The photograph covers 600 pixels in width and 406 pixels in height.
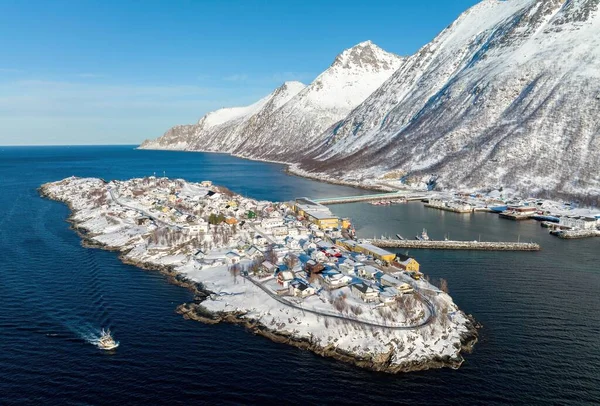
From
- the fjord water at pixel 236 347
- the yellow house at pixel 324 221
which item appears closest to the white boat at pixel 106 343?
the fjord water at pixel 236 347

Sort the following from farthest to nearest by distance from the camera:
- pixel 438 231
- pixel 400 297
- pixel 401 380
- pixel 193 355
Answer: pixel 438 231, pixel 400 297, pixel 193 355, pixel 401 380

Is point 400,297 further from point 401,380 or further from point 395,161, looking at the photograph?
point 395,161

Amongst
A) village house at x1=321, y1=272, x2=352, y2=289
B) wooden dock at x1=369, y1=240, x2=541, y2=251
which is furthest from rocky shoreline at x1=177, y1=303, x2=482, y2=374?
wooden dock at x1=369, y1=240, x2=541, y2=251

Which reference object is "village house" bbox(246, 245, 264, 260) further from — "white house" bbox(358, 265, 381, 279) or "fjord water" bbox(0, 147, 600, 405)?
"white house" bbox(358, 265, 381, 279)

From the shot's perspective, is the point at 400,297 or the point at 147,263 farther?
the point at 147,263

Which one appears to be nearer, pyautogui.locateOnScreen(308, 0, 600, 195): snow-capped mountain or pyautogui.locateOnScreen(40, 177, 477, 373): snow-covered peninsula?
pyautogui.locateOnScreen(40, 177, 477, 373): snow-covered peninsula

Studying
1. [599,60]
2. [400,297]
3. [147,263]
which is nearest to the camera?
[400,297]

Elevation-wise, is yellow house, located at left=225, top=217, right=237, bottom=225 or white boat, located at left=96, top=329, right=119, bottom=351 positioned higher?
yellow house, located at left=225, top=217, right=237, bottom=225

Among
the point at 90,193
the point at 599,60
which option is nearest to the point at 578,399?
the point at 90,193

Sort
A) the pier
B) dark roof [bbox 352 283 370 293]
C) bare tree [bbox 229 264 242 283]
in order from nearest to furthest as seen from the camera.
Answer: dark roof [bbox 352 283 370 293]
bare tree [bbox 229 264 242 283]
the pier
